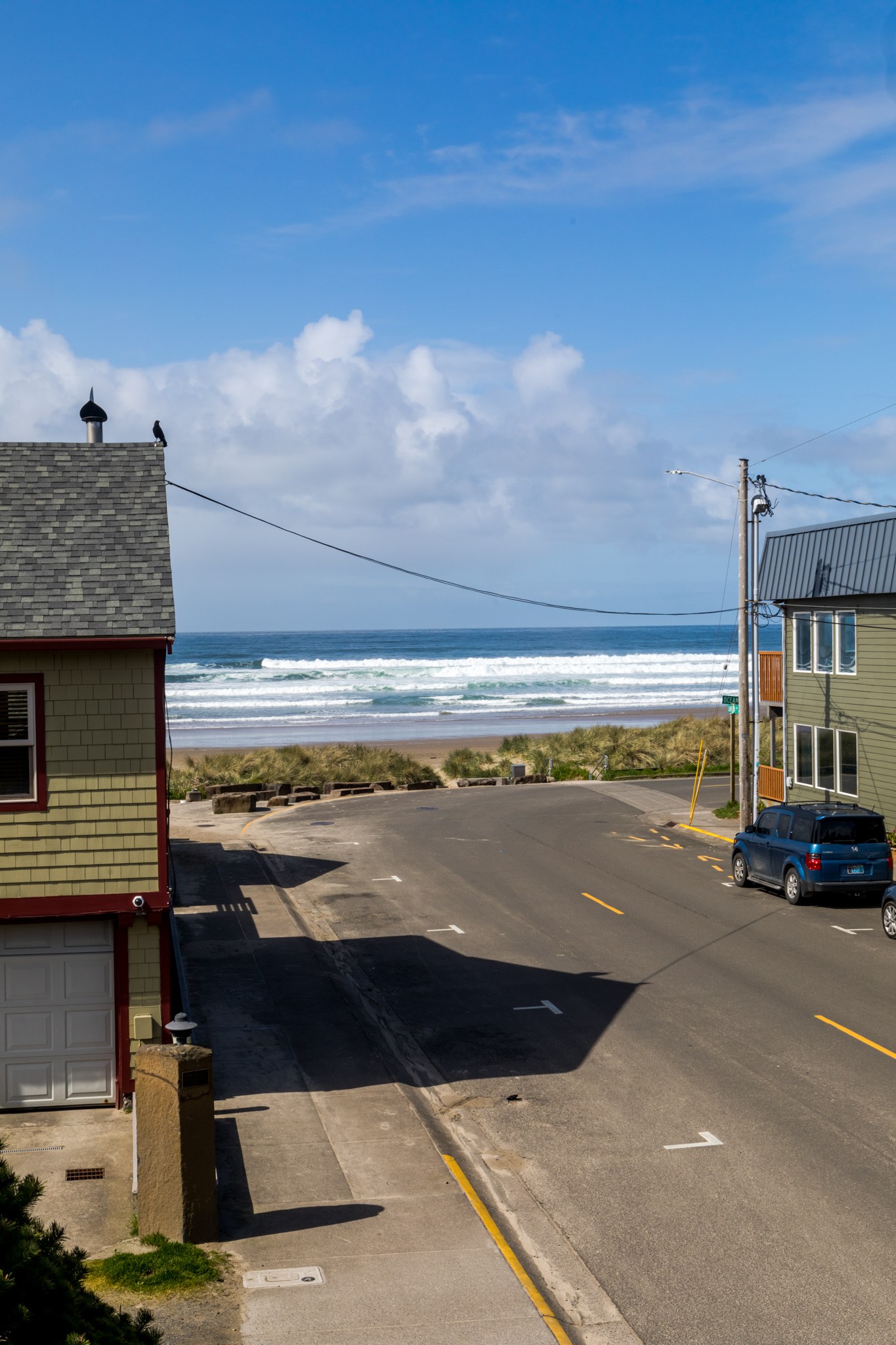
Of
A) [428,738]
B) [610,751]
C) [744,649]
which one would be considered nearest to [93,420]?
[744,649]

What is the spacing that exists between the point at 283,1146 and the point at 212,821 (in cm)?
2402

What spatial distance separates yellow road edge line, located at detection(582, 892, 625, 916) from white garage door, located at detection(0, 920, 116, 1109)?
1083 cm

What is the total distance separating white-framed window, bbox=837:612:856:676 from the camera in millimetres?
29094

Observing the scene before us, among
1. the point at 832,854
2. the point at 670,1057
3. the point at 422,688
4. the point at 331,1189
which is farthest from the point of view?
the point at 422,688

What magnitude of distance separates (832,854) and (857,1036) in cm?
781

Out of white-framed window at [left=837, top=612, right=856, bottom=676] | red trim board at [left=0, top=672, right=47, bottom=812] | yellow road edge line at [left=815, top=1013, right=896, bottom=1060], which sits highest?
white-framed window at [left=837, top=612, right=856, bottom=676]

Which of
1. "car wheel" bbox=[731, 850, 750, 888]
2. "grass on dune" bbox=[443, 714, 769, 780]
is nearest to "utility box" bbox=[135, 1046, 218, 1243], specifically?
"car wheel" bbox=[731, 850, 750, 888]

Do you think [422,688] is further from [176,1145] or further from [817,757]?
[176,1145]

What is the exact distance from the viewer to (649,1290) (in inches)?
333

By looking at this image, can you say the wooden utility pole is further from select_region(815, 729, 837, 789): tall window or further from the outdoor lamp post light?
the outdoor lamp post light

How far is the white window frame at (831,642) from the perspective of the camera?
98.3 ft

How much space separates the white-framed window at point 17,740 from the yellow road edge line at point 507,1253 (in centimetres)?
583

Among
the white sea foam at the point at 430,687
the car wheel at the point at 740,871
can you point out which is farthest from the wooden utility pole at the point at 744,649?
the white sea foam at the point at 430,687

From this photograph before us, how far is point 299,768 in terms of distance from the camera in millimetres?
45531
